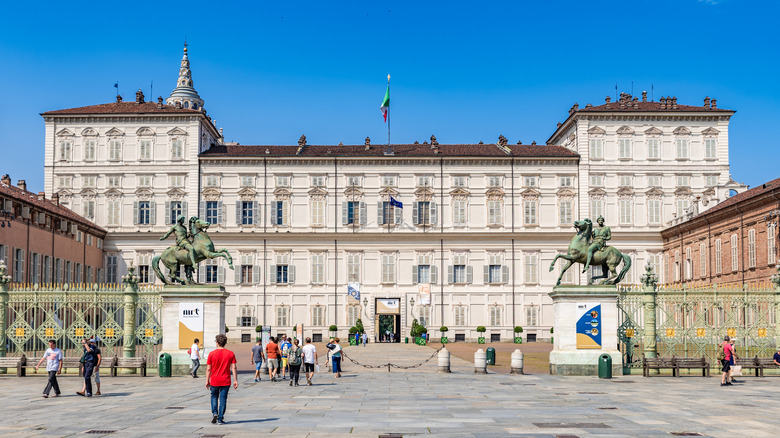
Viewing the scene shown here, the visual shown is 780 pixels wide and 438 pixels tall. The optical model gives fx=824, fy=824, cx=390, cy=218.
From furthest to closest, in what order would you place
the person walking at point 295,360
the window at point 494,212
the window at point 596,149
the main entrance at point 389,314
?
the window at point 596,149, the window at point 494,212, the main entrance at point 389,314, the person walking at point 295,360

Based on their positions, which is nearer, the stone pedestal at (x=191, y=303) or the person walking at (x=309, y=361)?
the person walking at (x=309, y=361)

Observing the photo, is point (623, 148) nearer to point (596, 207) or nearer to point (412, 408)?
point (596, 207)

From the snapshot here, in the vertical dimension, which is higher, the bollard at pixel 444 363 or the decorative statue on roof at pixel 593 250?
the decorative statue on roof at pixel 593 250

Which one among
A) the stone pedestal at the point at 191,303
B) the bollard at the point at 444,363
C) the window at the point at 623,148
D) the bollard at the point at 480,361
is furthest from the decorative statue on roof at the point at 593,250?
the window at the point at 623,148

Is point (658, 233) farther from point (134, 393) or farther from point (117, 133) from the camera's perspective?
point (134, 393)

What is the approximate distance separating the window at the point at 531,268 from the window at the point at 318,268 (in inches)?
623

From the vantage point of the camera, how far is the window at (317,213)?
6488 cm

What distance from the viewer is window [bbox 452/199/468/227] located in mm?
65062

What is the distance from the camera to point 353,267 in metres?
64.8

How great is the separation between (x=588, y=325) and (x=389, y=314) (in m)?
38.3

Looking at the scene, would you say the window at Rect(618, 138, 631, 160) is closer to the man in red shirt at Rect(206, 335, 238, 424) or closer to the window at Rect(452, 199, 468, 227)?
the window at Rect(452, 199, 468, 227)

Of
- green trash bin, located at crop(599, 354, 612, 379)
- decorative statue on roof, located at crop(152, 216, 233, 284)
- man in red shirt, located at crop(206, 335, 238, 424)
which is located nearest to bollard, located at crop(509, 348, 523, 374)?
green trash bin, located at crop(599, 354, 612, 379)

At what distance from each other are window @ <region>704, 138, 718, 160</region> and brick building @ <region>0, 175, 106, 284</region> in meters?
47.5

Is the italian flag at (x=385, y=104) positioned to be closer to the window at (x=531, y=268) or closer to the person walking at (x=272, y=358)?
the window at (x=531, y=268)
